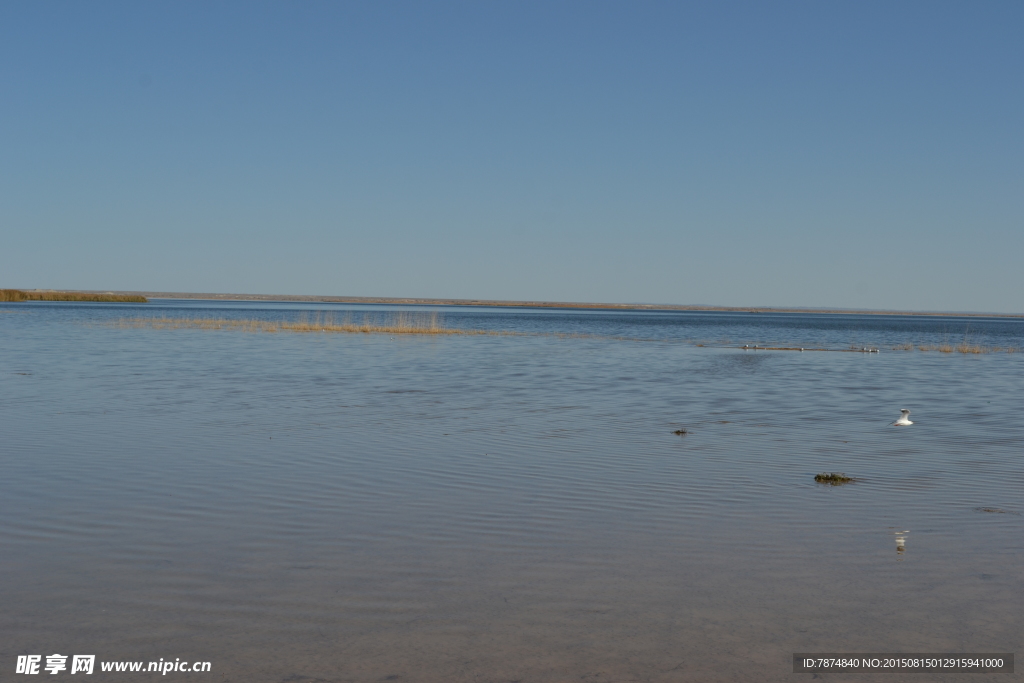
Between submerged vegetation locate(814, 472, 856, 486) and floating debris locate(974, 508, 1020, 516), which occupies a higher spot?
floating debris locate(974, 508, 1020, 516)

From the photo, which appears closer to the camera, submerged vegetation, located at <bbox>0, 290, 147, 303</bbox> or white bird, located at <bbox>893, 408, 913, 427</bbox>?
white bird, located at <bbox>893, 408, 913, 427</bbox>

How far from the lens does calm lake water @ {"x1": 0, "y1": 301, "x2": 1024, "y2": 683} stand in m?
6.21

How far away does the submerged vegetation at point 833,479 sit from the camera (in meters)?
12.5

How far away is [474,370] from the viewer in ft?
110

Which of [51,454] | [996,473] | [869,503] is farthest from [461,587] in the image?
[996,473]

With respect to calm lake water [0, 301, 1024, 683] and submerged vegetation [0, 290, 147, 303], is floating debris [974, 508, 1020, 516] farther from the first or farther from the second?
submerged vegetation [0, 290, 147, 303]

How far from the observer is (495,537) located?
29.8 ft

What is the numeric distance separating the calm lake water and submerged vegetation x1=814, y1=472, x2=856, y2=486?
0.31 meters

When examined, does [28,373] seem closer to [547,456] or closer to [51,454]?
[51,454]

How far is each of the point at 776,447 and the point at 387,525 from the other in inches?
362

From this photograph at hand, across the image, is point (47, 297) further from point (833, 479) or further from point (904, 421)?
point (833, 479)

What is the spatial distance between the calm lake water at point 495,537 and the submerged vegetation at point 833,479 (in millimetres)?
315

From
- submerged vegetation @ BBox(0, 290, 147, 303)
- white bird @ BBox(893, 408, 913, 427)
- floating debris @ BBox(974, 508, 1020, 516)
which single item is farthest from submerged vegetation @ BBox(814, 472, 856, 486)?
submerged vegetation @ BBox(0, 290, 147, 303)

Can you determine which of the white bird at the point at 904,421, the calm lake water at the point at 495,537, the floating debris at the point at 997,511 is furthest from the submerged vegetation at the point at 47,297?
the floating debris at the point at 997,511
